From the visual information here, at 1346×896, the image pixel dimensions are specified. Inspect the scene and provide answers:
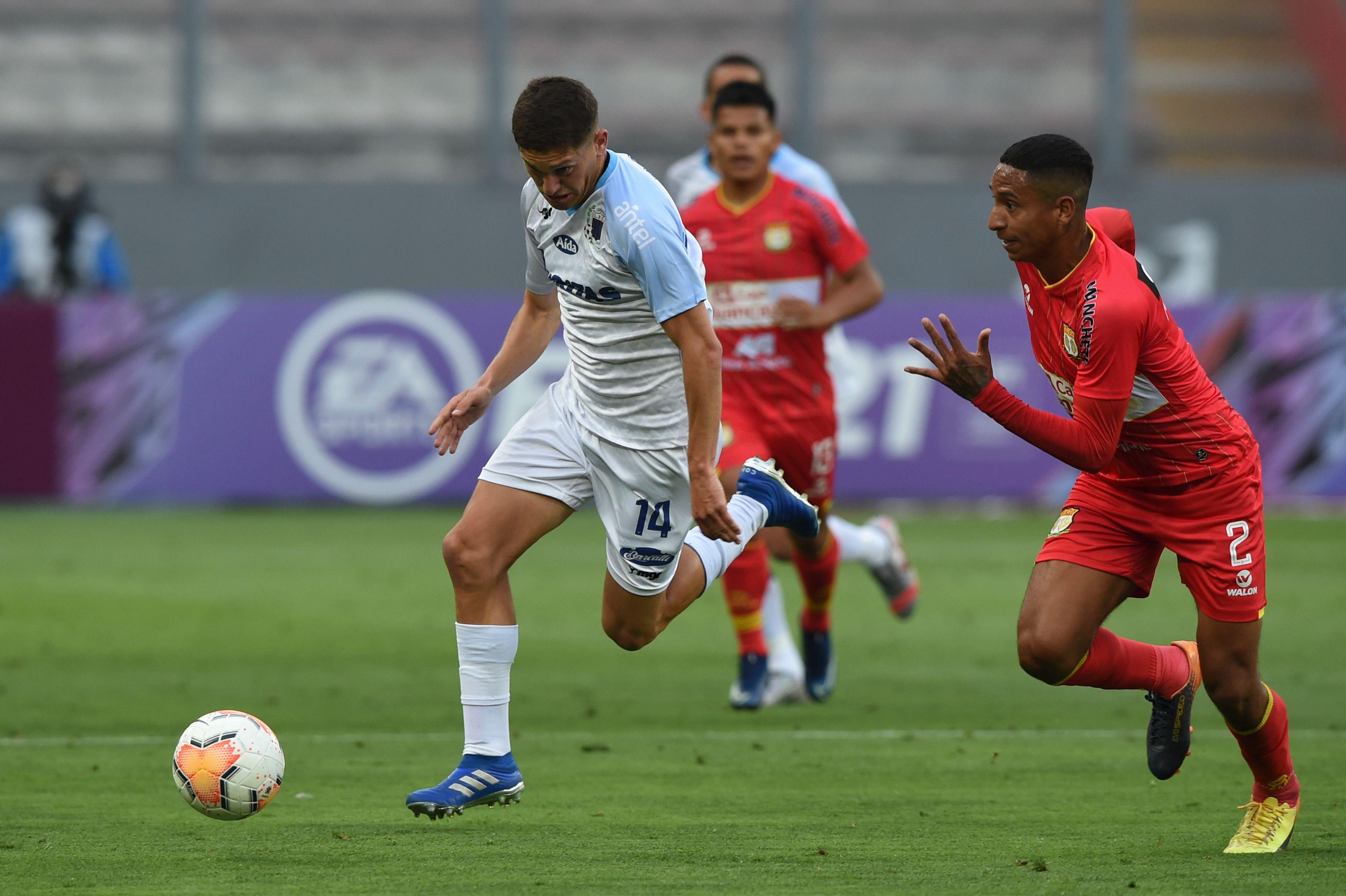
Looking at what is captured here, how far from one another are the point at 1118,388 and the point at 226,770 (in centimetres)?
272

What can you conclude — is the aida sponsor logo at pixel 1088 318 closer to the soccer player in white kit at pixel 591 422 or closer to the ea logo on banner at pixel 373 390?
the soccer player in white kit at pixel 591 422

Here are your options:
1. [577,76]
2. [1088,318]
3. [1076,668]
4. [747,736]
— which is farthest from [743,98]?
[577,76]

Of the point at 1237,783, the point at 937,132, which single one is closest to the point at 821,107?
the point at 937,132

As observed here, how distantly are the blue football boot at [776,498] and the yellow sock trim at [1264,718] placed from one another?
169cm

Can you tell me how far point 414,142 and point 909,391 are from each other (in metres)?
9.03

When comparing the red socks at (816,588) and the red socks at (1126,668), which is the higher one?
the red socks at (1126,668)

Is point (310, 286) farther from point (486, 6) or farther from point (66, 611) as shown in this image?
point (66, 611)

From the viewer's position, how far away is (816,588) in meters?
8.09

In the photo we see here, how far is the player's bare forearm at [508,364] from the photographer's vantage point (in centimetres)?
579

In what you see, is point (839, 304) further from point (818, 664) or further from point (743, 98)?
point (818, 664)

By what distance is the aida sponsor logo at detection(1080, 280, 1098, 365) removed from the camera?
515 cm

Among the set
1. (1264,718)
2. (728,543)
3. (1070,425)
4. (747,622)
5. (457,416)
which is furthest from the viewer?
(747,622)

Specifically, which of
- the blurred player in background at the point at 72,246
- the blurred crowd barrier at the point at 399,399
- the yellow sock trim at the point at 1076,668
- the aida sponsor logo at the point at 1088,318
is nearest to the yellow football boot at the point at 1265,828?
the yellow sock trim at the point at 1076,668

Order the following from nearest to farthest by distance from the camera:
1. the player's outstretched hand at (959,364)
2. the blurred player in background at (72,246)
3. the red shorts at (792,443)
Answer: the player's outstretched hand at (959,364), the red shorts at (792,443), the blurred player in background at (72,246)
